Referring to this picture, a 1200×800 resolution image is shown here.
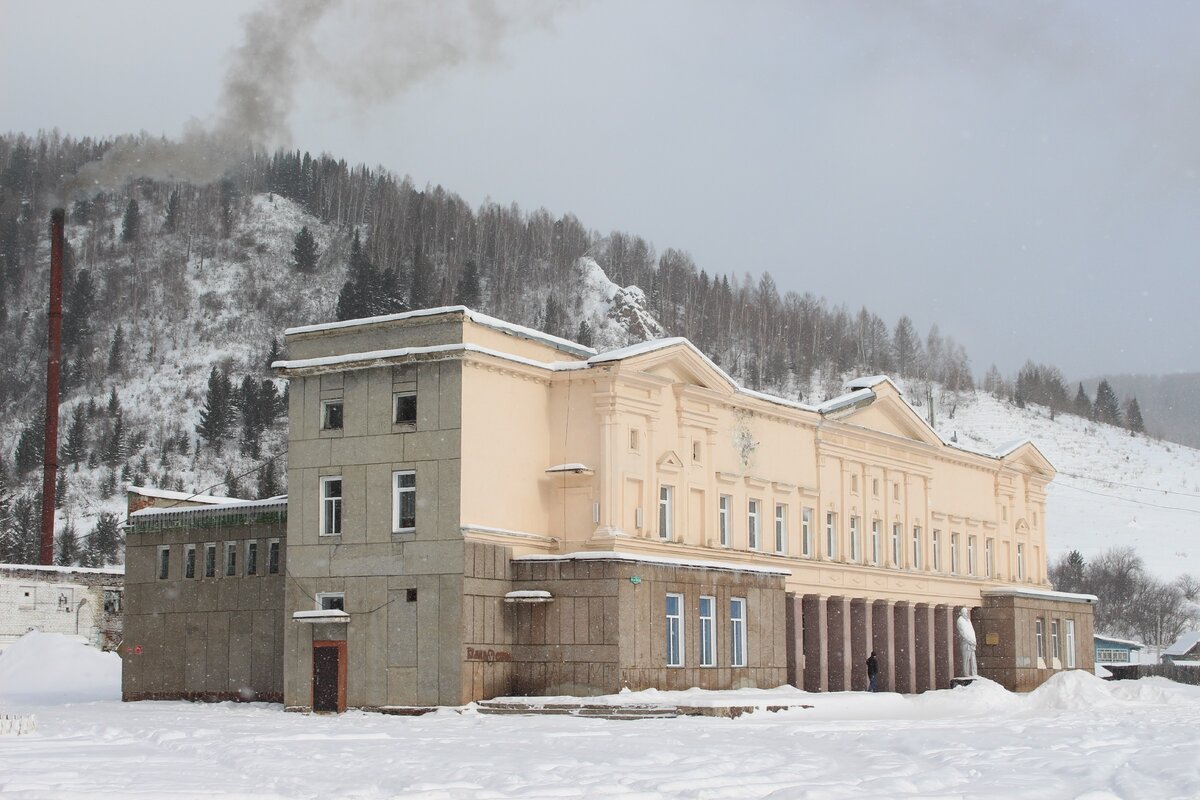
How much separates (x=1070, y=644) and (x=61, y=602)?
46.3 metres

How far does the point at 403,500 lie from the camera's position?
41.4 metres

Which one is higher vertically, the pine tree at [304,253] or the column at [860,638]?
the pine tree at [304,253]

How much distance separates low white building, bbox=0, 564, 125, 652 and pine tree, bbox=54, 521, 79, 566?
36841 millimetres

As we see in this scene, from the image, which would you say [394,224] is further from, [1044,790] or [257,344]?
[1044,790]

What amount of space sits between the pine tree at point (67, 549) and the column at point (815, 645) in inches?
2745

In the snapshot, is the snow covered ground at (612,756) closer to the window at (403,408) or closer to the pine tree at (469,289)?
the window at (403,408)

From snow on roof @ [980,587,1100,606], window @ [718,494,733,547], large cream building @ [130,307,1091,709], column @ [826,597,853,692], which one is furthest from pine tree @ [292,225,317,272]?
window @ [718,494,733,547]

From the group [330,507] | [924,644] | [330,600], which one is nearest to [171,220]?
[924,644]

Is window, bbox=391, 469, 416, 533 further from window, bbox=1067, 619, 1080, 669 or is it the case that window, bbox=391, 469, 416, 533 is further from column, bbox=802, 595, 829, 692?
window, bbox=1067, 619, 1080, 669

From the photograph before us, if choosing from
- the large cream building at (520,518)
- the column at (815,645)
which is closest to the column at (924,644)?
the column at (815,645)

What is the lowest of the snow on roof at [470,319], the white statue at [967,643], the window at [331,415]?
the white statue at [967,643]

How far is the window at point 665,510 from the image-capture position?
4675cm

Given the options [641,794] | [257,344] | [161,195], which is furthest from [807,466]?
[161,195]

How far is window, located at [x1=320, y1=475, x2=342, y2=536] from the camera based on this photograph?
139 feet
